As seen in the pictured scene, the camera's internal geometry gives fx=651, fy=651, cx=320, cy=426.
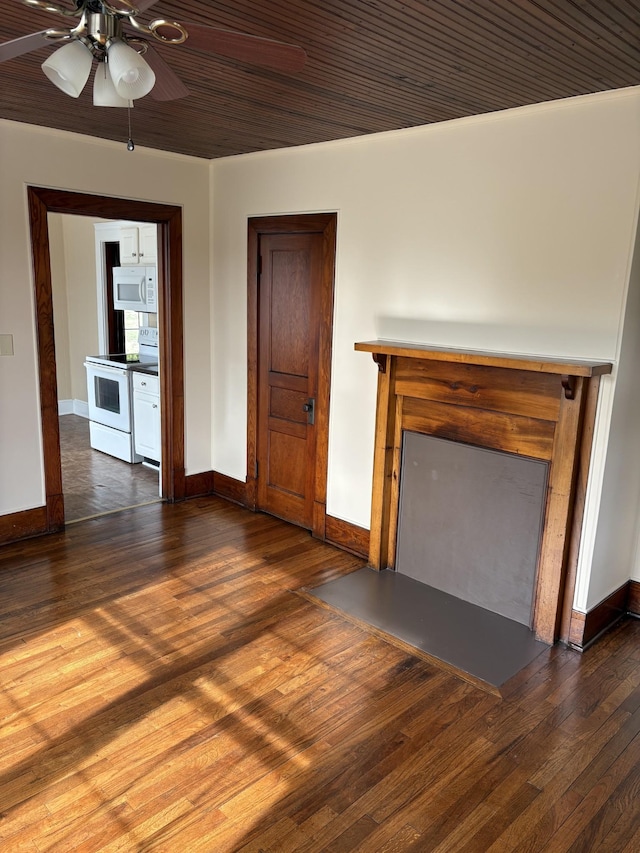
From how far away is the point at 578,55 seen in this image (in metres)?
2.39

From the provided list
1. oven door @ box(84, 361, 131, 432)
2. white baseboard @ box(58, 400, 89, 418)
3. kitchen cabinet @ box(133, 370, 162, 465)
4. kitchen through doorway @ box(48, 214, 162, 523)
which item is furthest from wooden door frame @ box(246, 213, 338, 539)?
white baseboard @ box(58, 400, 89, 418)

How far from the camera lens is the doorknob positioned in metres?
4.36

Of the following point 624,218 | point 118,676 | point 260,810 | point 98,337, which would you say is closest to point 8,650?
point 118,676

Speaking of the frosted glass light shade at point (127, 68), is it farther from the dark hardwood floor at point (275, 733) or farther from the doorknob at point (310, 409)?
the doorknob at point (310, 409)

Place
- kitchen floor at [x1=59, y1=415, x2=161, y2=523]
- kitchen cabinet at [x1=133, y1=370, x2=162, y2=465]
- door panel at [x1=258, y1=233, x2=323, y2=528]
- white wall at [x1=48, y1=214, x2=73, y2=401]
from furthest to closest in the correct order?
white wall at [x1=48, y1=214, x2=73, y2=401], kitchen cabinet at [x1=133, y1=370, x2=162, y2=465], kitchen floor at [x1=59, y1=415, x2=161, y2=523], door panel at [x1=258, y1=233, x2=323, y2=528]

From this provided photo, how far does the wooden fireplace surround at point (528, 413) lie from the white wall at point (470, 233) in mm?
92

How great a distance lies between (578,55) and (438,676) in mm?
2580

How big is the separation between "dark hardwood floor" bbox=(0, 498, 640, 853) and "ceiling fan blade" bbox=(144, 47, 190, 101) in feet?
7.61

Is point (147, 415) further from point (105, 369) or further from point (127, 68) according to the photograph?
point (127, 68)

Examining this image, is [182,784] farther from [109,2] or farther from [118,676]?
[109,2]

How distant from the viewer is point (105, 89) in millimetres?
1963

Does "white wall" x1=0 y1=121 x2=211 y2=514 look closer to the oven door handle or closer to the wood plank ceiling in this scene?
the wood plank ceiling

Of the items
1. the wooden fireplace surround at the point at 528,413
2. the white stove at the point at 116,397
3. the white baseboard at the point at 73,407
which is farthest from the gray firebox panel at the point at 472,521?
the white baseboard at the point at 73,407

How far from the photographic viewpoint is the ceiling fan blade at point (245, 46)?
1.71 m
